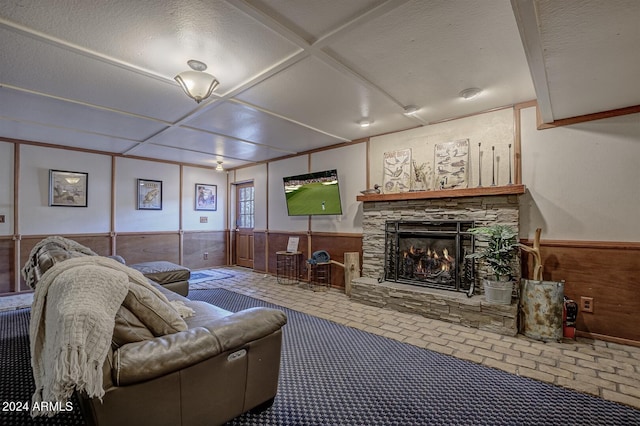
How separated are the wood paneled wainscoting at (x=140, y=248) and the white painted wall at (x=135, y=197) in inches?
6.9

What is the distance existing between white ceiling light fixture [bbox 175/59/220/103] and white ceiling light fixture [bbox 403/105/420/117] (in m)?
2.05

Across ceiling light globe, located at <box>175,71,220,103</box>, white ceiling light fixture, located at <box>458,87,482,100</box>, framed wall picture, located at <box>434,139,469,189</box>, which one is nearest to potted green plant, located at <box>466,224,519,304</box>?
framed wall picture, located at <box>434,139,469,189</box>

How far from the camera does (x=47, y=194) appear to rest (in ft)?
16.6

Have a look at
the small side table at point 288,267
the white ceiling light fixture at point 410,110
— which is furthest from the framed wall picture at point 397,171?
the small side table at point 288,267

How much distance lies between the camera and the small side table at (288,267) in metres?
5.61

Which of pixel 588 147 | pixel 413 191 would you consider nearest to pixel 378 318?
pixel 413 191

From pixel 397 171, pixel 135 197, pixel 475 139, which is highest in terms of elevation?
pixel 475 139

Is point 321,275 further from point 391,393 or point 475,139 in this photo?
point 391,393

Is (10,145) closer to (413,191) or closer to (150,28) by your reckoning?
(150,28)

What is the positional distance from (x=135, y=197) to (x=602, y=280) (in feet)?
23.4

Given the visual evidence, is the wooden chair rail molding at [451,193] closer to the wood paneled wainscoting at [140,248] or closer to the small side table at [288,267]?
the small side table at [288,267]

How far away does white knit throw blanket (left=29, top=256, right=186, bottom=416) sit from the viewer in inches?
43.2

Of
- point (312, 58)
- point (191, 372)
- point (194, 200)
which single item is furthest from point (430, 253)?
point (194, 200)

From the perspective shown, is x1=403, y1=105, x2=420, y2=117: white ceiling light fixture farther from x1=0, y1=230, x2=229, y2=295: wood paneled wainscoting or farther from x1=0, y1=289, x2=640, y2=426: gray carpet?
x1=0, y1=230, x2=229, y2=295: wood paneled wainscoting
